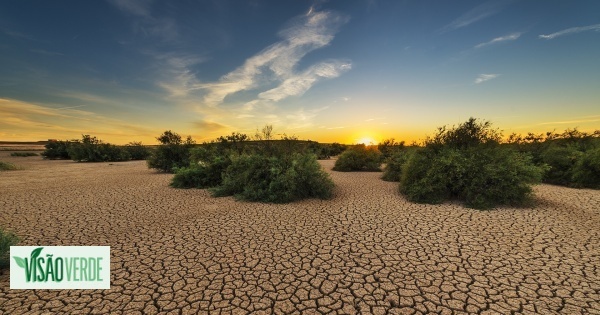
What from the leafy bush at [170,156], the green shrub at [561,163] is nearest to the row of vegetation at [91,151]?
the leafy bush at [170,156]

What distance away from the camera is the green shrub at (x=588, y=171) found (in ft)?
34.7

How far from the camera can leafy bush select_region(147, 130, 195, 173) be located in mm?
16812

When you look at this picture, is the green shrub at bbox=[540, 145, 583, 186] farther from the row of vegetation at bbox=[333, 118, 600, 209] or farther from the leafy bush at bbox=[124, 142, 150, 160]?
the leafy bush at bbox=[124, 142, 150, 160]

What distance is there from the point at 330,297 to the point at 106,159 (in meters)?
34.0

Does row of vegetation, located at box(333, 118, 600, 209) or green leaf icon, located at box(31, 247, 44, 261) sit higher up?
row of vegetation, located at box(333, 118, 600, 209)

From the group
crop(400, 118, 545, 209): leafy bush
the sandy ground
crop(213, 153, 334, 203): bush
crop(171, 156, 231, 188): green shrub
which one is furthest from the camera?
crop(171, 156, 231, 188): green shrub

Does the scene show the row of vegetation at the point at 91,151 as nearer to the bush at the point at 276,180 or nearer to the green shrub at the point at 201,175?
the green shrub at the point at 201,175

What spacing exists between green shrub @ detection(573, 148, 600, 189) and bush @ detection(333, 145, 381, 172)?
10345 mm

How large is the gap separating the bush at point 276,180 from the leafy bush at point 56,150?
3248cm

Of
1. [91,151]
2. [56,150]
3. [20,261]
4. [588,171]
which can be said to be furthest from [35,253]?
[56,150]

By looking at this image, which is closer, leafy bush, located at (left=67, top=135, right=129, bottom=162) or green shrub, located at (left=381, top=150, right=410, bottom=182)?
green shrub, located at (left=381, top=150, right=410, bottom=182)

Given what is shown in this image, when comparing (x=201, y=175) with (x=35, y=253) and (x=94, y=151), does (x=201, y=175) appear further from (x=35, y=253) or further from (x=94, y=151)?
(x=94, y=151)

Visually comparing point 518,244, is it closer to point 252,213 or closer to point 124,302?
point 252,213

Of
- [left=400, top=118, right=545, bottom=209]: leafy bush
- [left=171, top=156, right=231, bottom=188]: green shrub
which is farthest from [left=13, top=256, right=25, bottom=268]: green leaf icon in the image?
[left=400, top=118, right=545, bottom=209]: leafy bush
